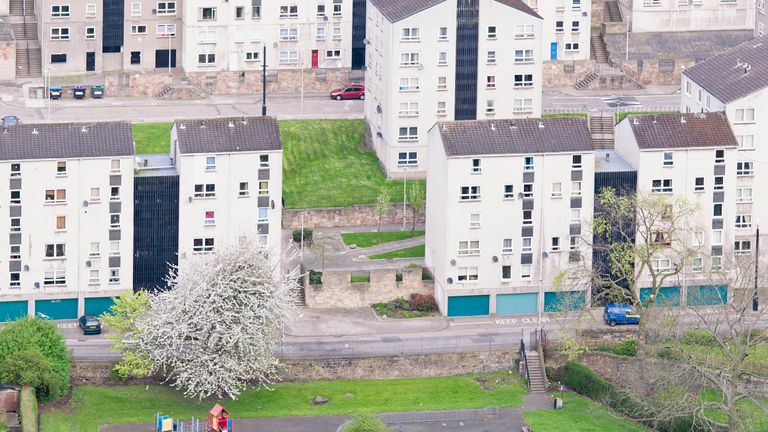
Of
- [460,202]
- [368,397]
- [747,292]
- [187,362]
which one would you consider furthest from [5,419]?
[747,292]

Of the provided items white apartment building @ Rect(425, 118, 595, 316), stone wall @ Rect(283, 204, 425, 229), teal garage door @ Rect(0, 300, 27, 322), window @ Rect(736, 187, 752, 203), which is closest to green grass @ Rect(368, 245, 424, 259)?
white apartment building @ Rect(425, 118, 595, 316)

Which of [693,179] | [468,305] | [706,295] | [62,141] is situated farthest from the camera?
Answer: [693,179]

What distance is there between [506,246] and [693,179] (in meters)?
14.1

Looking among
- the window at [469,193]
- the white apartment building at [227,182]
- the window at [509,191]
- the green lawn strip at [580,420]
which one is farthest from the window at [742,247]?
the white apartment building at [227,182]

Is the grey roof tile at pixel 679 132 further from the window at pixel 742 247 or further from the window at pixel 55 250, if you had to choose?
the window at pixel 55 250

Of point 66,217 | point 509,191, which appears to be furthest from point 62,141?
point 509,191

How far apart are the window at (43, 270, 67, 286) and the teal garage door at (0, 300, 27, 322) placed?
2058 mm

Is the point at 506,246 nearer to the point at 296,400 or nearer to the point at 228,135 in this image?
the point at 296,400

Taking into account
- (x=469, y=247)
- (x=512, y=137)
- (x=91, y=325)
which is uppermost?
(x=512, y=137)

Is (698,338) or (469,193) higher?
(469,193)

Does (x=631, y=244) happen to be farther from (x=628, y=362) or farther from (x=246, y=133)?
(x=246, y=133)

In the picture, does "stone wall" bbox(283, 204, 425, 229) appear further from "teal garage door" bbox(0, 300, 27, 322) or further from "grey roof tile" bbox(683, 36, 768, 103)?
"grey roof tile" bbox(683, 36, 768, 103)

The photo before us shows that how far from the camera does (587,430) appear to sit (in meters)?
176

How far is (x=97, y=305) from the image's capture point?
185 m
